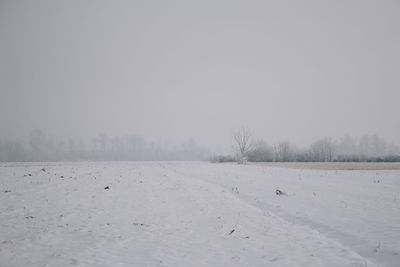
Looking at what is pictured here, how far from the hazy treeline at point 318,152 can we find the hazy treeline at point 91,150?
153 feet

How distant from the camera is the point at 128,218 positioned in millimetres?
6863

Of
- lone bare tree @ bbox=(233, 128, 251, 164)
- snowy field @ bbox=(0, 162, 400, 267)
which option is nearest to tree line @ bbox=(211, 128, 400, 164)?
lone bare tree @ bbox=(233, 128, 251, 164)

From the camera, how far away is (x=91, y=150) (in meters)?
103

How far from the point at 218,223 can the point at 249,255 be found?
7.30 ft

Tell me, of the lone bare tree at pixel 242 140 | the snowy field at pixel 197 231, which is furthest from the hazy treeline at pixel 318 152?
the snowy field at pixel 197 231

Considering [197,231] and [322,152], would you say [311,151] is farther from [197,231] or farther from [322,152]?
[197,231]

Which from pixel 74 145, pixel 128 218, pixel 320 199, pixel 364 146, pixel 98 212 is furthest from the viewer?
pixel 74 145

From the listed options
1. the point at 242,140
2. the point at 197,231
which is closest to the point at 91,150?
the point at 242,140

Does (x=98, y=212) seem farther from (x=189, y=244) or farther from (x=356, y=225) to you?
(x=356, y=225)

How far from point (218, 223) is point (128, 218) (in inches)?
120

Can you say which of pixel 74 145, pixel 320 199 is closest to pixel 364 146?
pixel 320 199

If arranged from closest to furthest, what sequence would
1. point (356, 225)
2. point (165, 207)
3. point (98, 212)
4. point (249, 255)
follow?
point (249, 255) < point (356, 225) < point (98, 212) < point (165, 207)

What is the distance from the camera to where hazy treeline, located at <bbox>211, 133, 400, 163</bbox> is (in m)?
52.1

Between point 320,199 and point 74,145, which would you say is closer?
point 320,199
